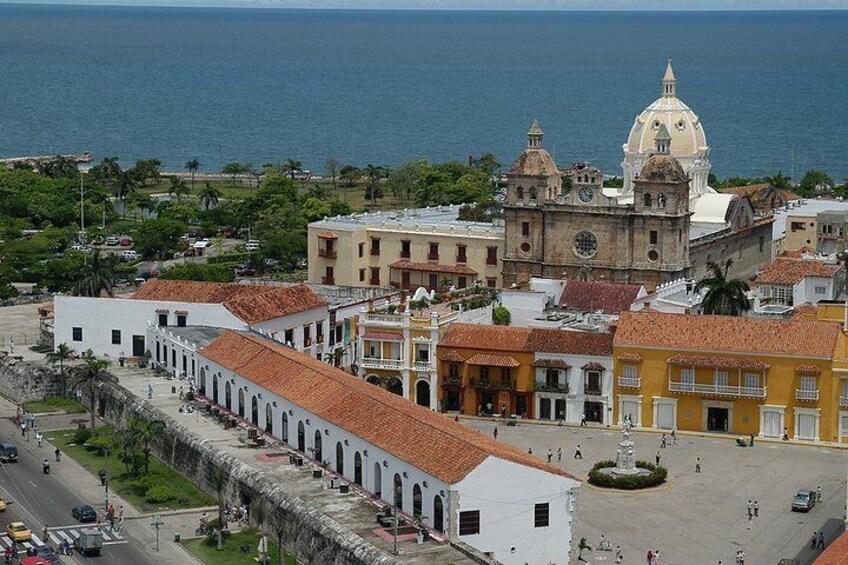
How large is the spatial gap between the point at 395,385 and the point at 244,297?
28.1 ft

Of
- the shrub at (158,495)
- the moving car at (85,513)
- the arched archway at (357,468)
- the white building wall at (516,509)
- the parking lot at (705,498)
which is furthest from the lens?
the shrub at (158,495)

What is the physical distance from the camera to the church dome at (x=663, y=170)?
10538 cm

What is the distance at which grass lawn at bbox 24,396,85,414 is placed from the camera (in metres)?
88.8

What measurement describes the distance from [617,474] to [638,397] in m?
10.1

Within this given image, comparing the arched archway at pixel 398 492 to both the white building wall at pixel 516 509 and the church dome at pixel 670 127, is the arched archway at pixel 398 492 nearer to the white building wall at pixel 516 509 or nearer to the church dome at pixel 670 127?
the white building wall at pixel 516 509

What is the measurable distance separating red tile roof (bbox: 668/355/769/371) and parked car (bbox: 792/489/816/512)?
11.1 metres

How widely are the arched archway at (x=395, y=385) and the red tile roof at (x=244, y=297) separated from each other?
6160mm

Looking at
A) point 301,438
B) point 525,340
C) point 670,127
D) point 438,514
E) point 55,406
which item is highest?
point 670,127

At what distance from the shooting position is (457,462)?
63.7m

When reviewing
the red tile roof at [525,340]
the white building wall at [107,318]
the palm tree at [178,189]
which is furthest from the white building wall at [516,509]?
the palm tree at [178,189]

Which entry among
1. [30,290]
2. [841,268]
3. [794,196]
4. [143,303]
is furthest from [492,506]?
[794,196]

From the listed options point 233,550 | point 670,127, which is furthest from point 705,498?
point 670,127

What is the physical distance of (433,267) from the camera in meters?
114

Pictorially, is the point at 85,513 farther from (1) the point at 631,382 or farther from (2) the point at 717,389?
(2) the point at 717,389
